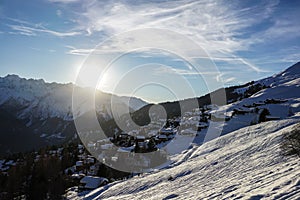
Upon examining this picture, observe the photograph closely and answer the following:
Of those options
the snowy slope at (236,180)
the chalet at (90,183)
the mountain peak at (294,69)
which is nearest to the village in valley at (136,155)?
the chalet at (90,183)

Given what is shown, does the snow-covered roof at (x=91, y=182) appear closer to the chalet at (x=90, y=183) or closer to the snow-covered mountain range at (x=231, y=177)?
the chalet at (x=90, y=183)

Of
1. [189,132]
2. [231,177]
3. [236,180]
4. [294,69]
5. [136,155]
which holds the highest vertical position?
[294,69]

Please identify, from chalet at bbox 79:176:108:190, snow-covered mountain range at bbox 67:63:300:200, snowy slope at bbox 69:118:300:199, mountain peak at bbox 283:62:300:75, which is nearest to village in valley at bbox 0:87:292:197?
chalet at bbox 79:176:108:190

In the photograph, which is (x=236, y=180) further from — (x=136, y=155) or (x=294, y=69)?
(x=294, y=69)

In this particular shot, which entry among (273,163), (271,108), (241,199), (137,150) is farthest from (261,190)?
(271,108)

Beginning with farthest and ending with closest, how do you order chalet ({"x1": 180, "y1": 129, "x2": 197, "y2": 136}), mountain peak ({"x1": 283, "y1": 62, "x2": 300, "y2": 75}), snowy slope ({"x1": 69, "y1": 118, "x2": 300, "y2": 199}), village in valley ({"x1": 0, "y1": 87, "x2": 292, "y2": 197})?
mountain peak ({"x1": 283, "y1": 62, "x2": 300, "y2": 75})
chalet ({"x1": 180, "y1": 129, "x2": 197, "y2": 136})
village in valley ({"x1": 0, "y1": 87, "x2": 292, "y2": 197})
snowy slope ({"x1": 69, "y1": 118, "x2": 300, "y2": 199})

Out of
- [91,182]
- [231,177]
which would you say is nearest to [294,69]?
[91,182]

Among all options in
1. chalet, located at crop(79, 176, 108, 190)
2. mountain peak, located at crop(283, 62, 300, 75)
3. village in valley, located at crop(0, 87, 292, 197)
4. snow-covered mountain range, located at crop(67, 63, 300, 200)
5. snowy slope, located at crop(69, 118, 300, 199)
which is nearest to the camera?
snowy slope, located at crop(69, 118, 300, 199)

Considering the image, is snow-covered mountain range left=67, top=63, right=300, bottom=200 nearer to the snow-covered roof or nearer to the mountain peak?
the snow-covered roof

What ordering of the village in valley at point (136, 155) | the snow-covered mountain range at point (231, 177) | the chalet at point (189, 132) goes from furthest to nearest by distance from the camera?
1. the chalet at point (189, 132)
2. the village in valley at point (136, 155)
3. the snow-covered mountain range at point (231, 177)

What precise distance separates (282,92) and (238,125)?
143 feet

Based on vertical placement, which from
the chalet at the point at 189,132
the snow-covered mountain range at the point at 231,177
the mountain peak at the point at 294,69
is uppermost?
the mountain peak at the point at 294,69

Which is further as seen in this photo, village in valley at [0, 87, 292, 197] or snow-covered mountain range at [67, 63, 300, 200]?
village in valley at [0, 87, 292, 197]

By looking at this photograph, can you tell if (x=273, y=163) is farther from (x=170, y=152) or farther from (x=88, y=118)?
(x=88, y=118)
